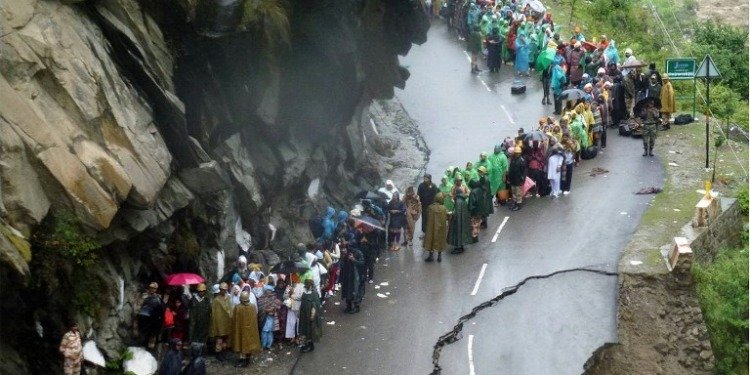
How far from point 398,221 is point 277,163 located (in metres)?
3.01

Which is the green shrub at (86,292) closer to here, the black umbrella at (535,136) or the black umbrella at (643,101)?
the black umbrella at (535,136)

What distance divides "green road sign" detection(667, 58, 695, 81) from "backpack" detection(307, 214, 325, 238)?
36.3ft

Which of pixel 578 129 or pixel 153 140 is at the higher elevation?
pixel 153 140

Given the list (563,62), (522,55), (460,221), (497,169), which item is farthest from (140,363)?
(522,55)

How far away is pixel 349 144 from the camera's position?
30172mm

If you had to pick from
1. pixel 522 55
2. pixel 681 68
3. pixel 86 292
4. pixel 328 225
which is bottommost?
pixel 328 225

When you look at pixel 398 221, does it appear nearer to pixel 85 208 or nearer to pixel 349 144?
pixel 349 144

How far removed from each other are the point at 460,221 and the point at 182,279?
6.80 m

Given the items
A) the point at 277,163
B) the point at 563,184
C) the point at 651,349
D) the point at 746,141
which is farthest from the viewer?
the point at 746,141

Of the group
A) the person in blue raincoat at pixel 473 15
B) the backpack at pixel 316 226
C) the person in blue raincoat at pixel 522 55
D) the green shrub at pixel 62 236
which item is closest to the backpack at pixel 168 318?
the green shrub at pixel 62 236

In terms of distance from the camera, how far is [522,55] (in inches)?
1480

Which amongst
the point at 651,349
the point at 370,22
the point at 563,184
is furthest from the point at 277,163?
the point at 651,349

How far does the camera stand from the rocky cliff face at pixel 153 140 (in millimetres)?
17812

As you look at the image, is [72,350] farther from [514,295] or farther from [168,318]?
[514,295]
